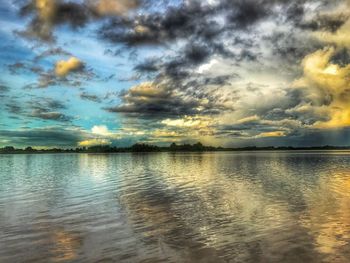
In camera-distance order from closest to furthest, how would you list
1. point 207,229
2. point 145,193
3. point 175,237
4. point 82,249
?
point 82,249
point 175,237
point 207,229
point 145,193

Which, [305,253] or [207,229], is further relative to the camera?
[207,229]

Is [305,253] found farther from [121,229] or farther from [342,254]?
[121,229]

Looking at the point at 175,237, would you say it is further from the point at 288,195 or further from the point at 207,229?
the point at 288,195

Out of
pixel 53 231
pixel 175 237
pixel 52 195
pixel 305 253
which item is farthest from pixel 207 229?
pixel 52 195

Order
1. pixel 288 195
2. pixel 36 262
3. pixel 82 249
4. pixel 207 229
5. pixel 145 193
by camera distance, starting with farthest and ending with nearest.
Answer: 1. pixel 145 193
2. pixel 288 195
3. pixel 207 229
4. pixel 82 249
5. pixel 36 262

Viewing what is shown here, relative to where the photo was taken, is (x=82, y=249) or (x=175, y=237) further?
(x=175, y=237)

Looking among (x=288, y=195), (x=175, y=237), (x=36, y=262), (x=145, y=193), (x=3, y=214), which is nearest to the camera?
(x=36, y=262)

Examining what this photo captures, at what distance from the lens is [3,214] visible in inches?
829

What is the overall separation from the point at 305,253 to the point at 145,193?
19.5 m

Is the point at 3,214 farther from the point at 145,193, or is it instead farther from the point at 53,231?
the point at 145,193

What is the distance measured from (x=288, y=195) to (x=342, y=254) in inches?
641

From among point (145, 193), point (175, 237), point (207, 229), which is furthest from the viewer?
point (145, 193)

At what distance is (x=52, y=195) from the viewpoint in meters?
29.4

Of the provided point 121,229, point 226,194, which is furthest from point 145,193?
point 121,229
